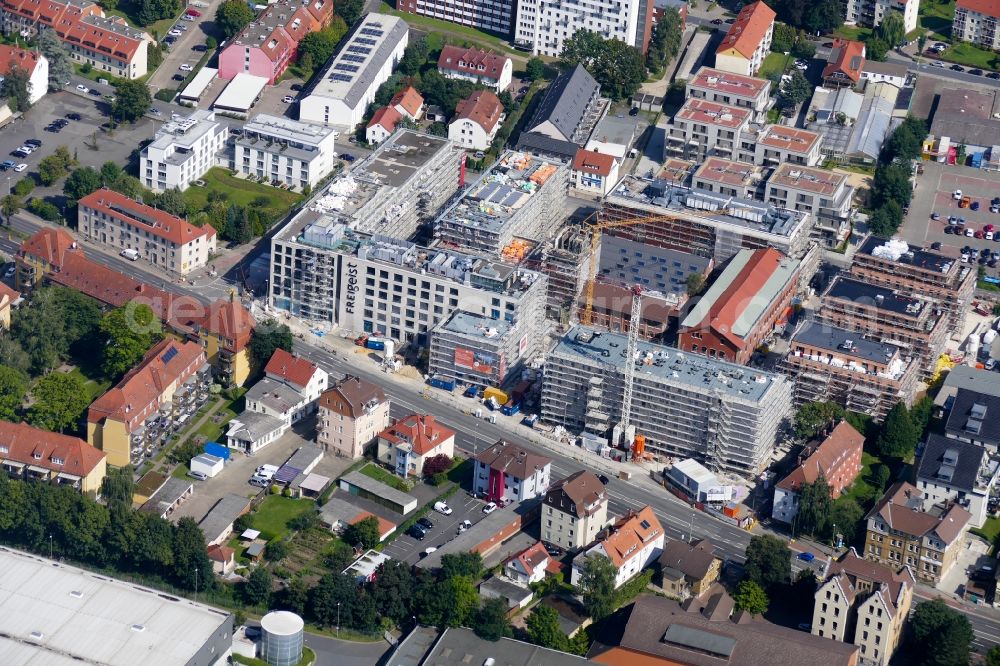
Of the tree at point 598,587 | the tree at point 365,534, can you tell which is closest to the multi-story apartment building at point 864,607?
the tree at point 598,587

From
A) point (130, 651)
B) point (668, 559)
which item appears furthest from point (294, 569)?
point (668, 559)

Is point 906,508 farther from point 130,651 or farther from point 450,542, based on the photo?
point 130,651

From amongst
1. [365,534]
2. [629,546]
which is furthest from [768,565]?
[365,534]

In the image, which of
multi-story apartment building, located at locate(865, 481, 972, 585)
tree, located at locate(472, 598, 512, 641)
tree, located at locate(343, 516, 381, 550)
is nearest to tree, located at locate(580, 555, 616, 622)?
tree, located at locate(472, 598, 512, 641)

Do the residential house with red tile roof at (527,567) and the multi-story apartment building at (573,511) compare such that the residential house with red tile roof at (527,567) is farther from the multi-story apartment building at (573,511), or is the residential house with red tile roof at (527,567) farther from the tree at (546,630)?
the tree at (546,630)

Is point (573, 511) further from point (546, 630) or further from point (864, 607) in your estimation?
point (864, 607)

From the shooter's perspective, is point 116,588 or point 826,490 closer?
point 116,588

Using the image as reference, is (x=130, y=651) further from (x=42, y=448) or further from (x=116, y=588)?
(x=42, y=448)
